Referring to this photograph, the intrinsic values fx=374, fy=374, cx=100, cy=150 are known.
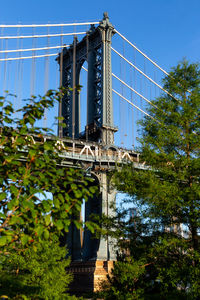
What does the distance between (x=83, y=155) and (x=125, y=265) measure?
78.4 ft

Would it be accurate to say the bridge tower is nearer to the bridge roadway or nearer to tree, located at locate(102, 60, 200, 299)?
the bridge roadway

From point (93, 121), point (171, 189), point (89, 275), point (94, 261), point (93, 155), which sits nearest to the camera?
point (171, 189)

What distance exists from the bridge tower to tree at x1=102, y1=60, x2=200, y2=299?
18.4 meters

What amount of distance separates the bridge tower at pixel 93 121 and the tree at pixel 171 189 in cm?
1839

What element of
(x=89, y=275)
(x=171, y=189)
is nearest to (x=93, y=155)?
(x=89, y=275)

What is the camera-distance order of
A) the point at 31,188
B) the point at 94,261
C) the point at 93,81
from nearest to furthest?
the point at 31,188
the point at 94,261
the point at 93,81

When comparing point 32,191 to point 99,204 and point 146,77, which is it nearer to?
point 99,204

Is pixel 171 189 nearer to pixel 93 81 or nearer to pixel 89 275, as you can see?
pixel 89 275

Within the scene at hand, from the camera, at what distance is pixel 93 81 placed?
44.1 m

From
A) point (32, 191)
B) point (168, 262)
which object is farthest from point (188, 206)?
point (32, 191)

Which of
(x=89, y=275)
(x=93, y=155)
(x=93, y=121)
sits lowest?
(x=89, y=275)

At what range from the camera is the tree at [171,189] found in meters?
14.5

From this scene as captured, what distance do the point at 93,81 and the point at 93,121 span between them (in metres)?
5.09

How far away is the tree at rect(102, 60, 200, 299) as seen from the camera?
14453 mm
